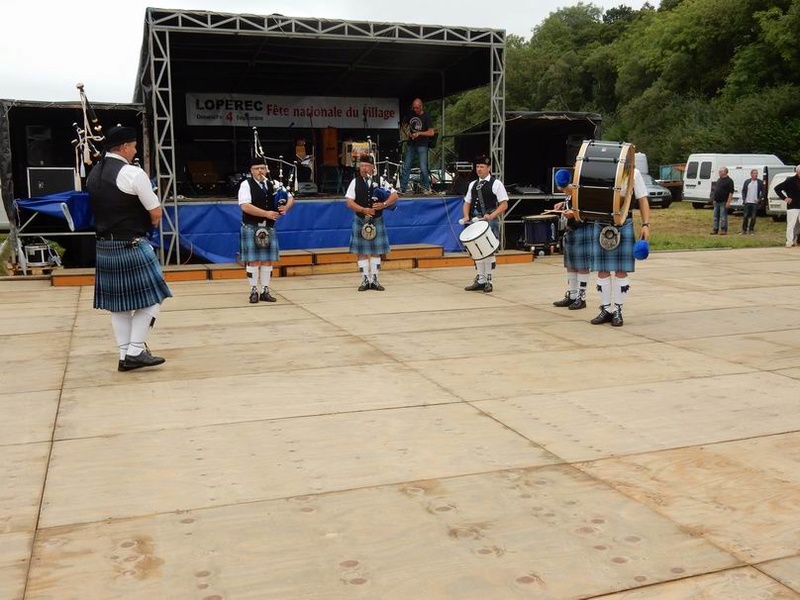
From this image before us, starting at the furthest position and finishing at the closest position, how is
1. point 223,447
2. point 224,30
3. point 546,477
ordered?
1. point 224,30
2. point 223,447
3. point 546,477

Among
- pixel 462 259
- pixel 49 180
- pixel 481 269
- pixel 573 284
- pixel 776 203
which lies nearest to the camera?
pixel 573 284

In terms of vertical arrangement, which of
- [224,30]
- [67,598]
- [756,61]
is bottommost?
[67,598]

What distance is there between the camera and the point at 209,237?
40.4 ft

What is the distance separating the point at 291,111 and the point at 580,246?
11.2 m

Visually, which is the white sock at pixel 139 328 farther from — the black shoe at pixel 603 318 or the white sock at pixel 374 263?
the white sock at pixel 374 263

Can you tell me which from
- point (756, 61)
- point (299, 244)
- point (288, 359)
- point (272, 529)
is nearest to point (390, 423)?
point (272, 529)

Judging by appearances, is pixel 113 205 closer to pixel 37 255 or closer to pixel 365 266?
pixel 365 266

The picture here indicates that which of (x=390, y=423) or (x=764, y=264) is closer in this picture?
(x=390, y=423)

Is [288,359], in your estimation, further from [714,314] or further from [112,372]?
[714,314]

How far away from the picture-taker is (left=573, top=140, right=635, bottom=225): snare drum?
723 cm

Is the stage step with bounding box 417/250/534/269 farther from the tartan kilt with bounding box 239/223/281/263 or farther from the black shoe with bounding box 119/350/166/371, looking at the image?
the black shoe with bounding box 119/350/166/371

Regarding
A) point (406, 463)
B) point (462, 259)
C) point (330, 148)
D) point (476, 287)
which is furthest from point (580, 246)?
point (330, 148)

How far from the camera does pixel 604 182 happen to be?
7281 mm

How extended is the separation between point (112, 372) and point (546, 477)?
3.39m
